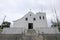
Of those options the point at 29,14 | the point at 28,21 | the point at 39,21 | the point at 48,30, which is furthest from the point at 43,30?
the point at 29,14

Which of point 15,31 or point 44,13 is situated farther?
point 44,13

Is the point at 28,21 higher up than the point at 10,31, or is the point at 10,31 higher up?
the point at 28,21

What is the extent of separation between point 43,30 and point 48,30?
1345mm

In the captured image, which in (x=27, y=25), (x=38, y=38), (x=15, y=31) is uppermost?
(x=27, y=25)

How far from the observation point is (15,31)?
21.0 m

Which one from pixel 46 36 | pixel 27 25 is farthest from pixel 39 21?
pixel 46 36

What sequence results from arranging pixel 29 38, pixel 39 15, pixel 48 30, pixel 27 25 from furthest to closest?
1. pixel 39 15
2. pixel 27 25
3. pixel 48 30
4. pixel 29 38

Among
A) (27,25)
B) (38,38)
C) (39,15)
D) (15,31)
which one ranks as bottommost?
(38,38)

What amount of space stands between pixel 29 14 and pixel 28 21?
8.79 feet

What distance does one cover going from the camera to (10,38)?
17781mm

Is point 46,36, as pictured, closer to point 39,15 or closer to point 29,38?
point 29,38

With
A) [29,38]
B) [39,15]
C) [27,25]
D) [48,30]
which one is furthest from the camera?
[39,15]

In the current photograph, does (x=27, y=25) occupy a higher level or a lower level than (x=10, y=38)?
higher

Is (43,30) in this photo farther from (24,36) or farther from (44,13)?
(44,13)
